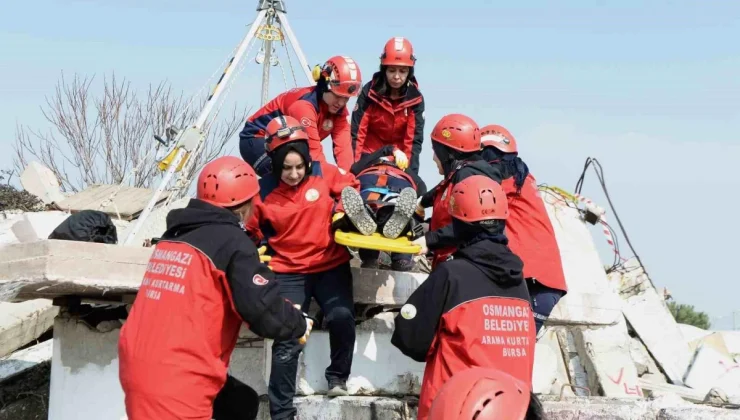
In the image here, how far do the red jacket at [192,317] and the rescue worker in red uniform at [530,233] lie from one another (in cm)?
204

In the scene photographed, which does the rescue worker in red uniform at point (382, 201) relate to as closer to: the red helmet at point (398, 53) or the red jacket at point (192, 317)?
the red helmet at point (398, 53)

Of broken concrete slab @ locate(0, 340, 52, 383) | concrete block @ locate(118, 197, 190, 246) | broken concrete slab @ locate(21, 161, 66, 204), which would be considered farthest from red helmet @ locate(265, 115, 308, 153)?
broken concrete slab @ locate(21, 161, 66, 204)

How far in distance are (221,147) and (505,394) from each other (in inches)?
922

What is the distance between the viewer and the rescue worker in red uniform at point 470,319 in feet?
15.4

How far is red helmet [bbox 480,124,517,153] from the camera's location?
6359 millimetres

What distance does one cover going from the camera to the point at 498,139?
6387 mm

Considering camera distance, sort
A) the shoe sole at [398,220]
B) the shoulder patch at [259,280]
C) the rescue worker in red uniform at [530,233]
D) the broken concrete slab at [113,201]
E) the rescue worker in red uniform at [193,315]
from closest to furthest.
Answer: the rescue worker in red uniform at [193,315]
the shoulder patch at [259,280]
the rescue worker in red uniform at [530,233]
the shoe sole at [398,220]
the broken concrete slab at [113,201]

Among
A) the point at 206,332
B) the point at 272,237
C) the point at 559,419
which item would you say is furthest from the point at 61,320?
the point at 559,419

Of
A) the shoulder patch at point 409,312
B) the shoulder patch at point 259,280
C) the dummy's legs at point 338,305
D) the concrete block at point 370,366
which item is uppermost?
the shoulder patch at point 259,280

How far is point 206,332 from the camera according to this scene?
4.48 meters

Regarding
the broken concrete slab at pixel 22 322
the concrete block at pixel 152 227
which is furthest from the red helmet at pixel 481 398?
the concrete block at pixel 152 227

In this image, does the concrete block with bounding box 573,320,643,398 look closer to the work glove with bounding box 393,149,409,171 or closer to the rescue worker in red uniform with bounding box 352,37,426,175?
the rescue worker in red uniform with bounding box 352,37,426,175

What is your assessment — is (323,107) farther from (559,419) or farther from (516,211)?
(559,419)

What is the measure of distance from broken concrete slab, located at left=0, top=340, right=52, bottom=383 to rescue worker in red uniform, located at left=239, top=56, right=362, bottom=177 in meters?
3.29
